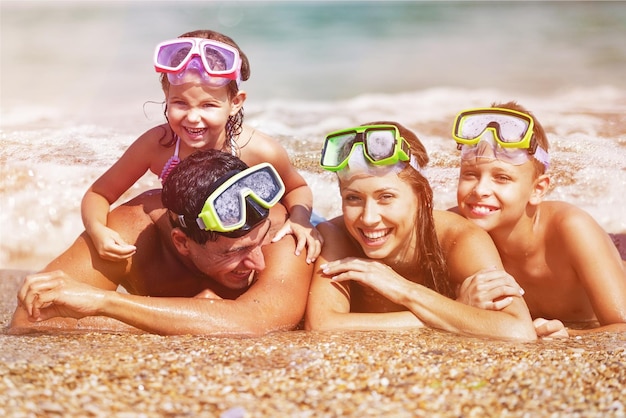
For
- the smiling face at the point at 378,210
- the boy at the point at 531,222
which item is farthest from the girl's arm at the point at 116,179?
the boy at the point at 531,222

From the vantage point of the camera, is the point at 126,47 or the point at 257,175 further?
the point at 126,47

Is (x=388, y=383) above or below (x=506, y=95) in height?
below

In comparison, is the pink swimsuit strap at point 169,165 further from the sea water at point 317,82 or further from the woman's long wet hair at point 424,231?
the sea water at point 317,82

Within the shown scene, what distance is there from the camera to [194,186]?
14.3 ft

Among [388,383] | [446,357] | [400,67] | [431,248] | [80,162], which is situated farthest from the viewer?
[400,67]

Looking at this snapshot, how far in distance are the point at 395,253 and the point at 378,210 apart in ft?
1.30

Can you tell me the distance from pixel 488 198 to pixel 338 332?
50.1 inches

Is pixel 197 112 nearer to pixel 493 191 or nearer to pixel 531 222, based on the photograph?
pixel 493 191

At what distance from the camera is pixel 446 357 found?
380 cm

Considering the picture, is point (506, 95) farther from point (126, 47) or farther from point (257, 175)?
point (257, 175)

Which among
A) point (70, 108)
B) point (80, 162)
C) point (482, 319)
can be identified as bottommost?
point (482, 319)

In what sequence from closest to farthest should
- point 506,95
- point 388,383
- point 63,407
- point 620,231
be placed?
1. point 63,407
2. point 388,383
3. point 620,231
4. point 506,95

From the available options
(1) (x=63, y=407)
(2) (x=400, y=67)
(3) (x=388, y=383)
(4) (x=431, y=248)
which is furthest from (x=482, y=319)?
(2) (x=400, y=67)

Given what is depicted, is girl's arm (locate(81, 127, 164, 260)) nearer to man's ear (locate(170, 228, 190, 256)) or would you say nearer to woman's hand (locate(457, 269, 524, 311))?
man's ear (locate(170, 228, 190, 256))
